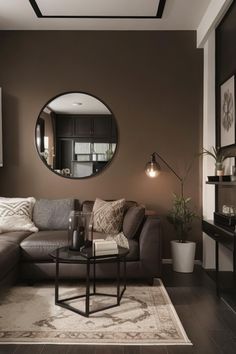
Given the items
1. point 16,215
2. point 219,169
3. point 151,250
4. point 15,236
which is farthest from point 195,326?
Answer: point 16,215

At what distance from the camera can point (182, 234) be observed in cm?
420

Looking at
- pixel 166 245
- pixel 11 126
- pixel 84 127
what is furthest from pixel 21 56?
pixel 166 245

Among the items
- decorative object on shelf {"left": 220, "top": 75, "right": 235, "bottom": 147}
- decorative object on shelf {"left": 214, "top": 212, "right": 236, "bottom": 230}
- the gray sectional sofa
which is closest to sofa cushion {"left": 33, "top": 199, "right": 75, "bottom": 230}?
the gray sectional sofa

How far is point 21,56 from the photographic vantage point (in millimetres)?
4438

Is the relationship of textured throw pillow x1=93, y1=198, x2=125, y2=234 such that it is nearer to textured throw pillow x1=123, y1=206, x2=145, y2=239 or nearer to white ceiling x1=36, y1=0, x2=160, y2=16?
textured throw pillow x1=123, y1=206, x2=145, y2=239

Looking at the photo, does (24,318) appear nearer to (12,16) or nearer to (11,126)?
(11,126)

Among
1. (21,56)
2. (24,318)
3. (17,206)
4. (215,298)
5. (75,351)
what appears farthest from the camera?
(21,56)

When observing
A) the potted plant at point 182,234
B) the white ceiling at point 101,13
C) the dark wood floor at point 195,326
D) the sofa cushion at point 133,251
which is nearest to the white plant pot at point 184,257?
the potted plant at point 182,234

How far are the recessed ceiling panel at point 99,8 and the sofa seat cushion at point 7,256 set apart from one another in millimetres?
2419

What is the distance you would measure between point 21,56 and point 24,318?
313 cm

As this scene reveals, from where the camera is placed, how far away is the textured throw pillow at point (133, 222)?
3611 millimetres

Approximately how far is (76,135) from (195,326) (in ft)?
8.81

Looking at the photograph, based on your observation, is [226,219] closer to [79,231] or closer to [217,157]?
[217,157]

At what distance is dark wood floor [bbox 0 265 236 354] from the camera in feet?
7.32
